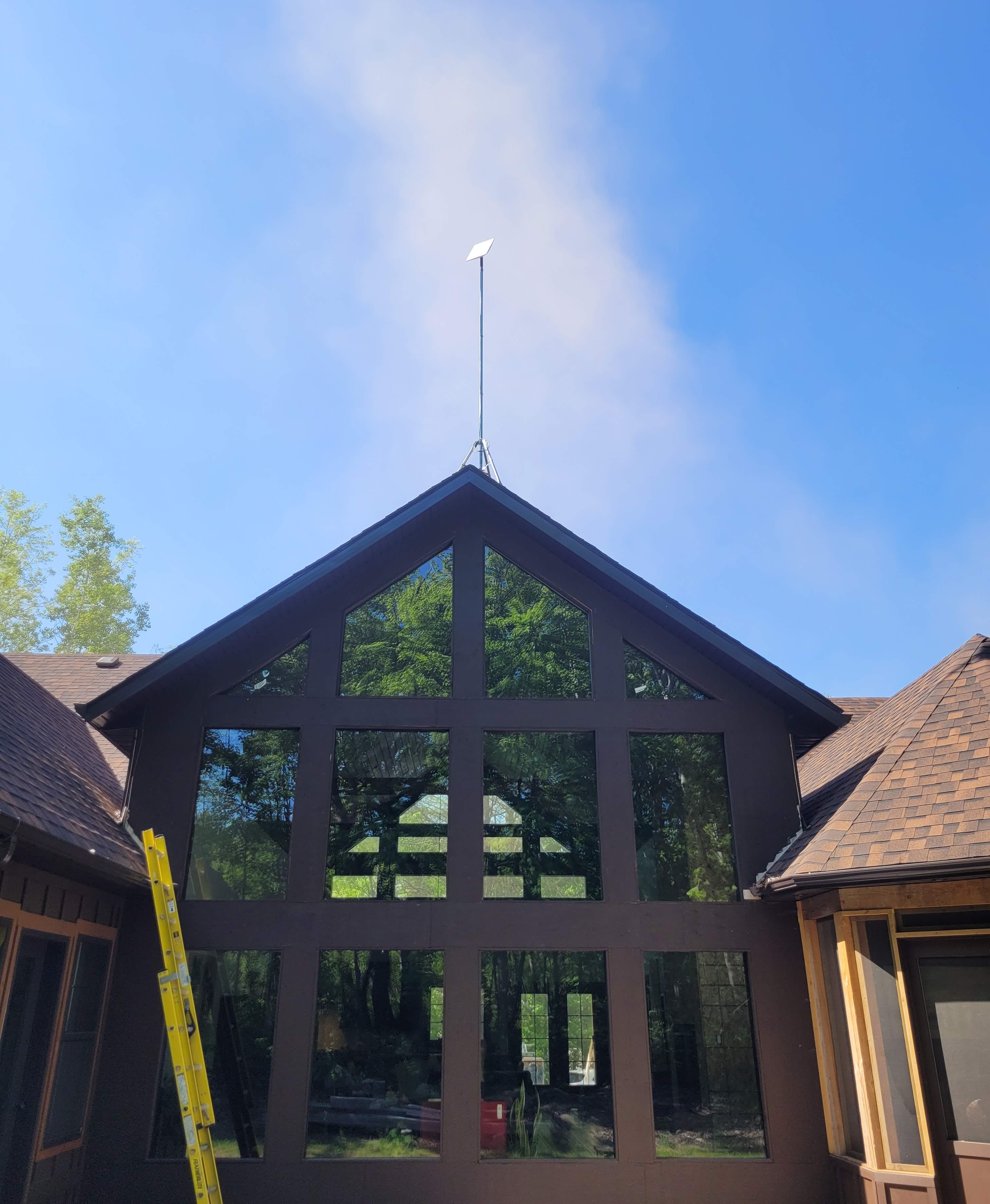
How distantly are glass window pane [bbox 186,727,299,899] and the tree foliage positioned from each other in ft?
63.8

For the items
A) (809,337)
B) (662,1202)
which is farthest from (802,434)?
(662,1202)

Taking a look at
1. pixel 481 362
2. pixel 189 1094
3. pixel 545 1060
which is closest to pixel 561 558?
pixel 481 362

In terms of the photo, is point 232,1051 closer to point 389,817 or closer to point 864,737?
Result: point 389,817

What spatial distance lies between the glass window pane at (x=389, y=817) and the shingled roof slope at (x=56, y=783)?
194cm

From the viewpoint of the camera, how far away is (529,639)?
31.9 ft

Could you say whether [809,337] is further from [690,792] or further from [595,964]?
[595,964]

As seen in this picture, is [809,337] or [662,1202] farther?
[809,337]

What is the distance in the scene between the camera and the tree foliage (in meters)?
25.3

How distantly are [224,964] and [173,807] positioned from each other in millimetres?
1661

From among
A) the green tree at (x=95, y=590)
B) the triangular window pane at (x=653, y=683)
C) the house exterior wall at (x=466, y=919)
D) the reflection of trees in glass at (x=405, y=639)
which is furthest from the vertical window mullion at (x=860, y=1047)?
the green tree at (x=95, y=590)

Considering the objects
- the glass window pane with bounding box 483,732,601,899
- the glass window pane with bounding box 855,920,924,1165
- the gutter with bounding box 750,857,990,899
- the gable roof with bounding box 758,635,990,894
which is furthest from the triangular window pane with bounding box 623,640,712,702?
the glass window pane with bounding box 855,920,924,1165

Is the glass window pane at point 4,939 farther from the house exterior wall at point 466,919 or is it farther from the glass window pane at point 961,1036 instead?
the glass window pane at point 961,1036

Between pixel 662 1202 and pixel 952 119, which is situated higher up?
pixel 952 119

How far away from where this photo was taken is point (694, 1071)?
8.02 meters
